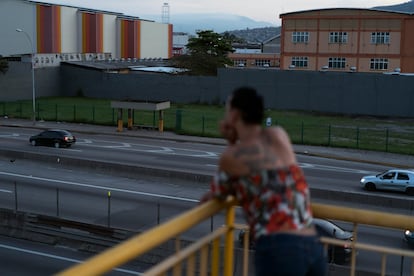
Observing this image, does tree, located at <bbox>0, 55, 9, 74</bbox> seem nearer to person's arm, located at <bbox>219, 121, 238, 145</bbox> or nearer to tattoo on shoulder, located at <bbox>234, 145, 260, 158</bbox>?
person's arm, located at <bbox>219, 121, 238, 145</bbox>

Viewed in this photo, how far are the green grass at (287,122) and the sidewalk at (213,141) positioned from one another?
942mm

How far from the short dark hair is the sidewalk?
108ft

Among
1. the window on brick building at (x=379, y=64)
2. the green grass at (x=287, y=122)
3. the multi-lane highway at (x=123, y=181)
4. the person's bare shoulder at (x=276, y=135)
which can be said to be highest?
the window on brick building at (x=379, y=64)

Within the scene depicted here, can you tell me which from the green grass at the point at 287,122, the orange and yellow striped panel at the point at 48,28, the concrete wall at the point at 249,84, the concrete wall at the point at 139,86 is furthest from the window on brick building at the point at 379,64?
the orange and yellow striped panel at the point at 48,28

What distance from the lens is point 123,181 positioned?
2877 cm

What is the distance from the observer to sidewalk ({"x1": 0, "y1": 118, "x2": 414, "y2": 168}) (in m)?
36.7

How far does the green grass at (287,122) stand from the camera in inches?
1678

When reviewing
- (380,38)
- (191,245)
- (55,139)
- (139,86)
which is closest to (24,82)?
(139,86)

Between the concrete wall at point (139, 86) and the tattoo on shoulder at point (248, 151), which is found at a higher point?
the tattoo on shoulder at point (248, 151)

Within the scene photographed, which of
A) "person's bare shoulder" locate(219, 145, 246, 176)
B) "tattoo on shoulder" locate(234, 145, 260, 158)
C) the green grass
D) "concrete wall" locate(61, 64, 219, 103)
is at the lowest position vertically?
the green grass

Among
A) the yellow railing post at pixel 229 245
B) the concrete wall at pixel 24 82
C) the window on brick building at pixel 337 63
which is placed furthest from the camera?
the window on brick building at pixel 337 63

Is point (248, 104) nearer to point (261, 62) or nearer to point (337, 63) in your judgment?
point (337, 63)

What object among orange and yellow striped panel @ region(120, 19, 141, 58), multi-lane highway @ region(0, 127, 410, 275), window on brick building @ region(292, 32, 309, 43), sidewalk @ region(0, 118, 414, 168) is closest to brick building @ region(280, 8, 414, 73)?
window on brick building @ region(292, 32, 309, 43)

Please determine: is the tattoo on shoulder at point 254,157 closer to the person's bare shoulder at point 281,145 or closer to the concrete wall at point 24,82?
the person's bare shoulder at point 281,145
